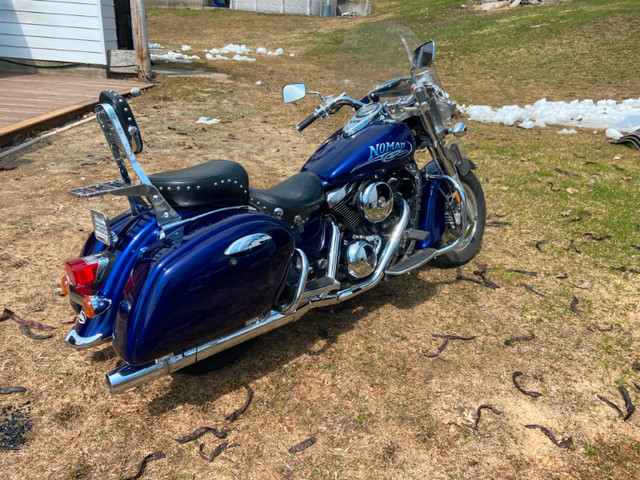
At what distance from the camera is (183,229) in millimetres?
2051

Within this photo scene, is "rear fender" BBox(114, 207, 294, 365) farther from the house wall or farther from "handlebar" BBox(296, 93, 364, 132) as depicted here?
the house wall

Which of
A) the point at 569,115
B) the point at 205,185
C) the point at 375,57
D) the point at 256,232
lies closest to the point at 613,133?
the point at 569,115

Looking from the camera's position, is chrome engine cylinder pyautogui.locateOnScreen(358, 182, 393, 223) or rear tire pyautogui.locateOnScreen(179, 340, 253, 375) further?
chrome engine cylinder pyautogui.locateOnScreen(358, 182, 393, 223)

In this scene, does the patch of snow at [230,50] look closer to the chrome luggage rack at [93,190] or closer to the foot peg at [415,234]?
the foot peg at [415,234]

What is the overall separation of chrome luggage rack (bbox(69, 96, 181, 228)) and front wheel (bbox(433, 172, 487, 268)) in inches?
82.6

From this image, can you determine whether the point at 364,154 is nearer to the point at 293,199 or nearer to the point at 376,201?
the point at 376,201

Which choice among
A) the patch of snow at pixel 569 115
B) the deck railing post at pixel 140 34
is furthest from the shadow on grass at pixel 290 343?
the deck railing post at pixel 140 34

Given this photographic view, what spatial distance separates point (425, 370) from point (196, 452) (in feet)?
4.13

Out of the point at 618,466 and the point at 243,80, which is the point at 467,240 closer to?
the point at 618,466

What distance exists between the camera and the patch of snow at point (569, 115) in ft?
23.6

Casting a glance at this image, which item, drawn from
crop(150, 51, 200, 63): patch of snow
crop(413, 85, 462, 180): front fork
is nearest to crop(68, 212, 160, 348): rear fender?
crop(413, 85, 462, 180): front fork

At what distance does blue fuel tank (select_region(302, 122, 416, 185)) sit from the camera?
2717 mm

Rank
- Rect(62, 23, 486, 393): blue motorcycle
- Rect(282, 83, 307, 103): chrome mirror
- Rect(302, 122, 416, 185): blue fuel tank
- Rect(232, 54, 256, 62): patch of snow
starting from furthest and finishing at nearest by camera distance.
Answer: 1. Rect(232, 54, 256, 62): patch of snow
2. Rect(282, 83, 307, 103): chrome mirror
3. Rect(302, 122, 416, 185): blue fuel tank
4. Rect(62, 23, 486, 393): blue motorcycle

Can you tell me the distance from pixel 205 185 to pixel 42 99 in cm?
670
